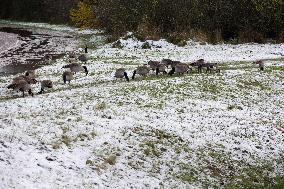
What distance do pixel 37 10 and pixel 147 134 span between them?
3184 inches

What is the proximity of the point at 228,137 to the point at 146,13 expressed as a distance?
3369cm

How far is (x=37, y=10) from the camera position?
9444cm

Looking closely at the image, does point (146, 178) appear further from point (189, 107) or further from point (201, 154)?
point (189, 107)

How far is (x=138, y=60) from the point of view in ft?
121

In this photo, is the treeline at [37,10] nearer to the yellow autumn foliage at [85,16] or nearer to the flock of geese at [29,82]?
the yellow autumn foliage at [85,16]

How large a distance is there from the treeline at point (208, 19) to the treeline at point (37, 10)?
119 feet

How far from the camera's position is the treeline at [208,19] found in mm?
47062

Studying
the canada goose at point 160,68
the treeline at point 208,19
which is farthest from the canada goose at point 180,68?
the treeline at point 208,19

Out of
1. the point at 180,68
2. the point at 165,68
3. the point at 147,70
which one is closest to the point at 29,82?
the point at 147,70

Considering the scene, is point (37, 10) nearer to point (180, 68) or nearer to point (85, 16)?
point (85, 16)

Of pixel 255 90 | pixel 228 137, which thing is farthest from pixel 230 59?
pixel 228 137

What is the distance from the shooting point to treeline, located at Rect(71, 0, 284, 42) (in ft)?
154

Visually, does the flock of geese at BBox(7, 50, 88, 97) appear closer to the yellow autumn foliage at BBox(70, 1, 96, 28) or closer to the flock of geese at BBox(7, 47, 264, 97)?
the flock of geese at BBox(7, 47, 264, 97)

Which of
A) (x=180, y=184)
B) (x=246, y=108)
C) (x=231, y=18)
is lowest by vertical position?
(x=180, y=184)
